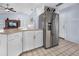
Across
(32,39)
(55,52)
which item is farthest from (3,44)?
(55,52)

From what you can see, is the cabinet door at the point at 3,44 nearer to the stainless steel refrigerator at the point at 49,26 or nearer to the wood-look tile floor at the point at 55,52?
the wood-look tile floor at the point at 55,52

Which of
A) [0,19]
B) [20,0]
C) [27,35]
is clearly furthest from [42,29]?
[20,0]

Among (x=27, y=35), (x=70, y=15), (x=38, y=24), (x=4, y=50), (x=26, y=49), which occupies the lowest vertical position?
(x=26, y=49)

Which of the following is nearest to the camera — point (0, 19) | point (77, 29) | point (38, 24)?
point (0, 19)

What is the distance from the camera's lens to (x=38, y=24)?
3.26 metres

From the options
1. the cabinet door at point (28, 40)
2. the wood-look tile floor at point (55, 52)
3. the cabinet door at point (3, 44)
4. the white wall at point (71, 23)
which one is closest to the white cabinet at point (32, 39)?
the cabinet door at point (28, 40)

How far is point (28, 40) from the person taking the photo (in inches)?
103

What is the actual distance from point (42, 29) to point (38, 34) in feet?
0.79

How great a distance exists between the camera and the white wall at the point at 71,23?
3.81 m

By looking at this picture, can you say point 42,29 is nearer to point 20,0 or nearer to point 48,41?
point 48,41

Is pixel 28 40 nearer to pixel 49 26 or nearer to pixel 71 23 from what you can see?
pixel 49 26

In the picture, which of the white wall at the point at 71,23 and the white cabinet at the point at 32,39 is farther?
the white wall at the point at 71,23

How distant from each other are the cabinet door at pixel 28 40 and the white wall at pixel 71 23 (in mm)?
1931

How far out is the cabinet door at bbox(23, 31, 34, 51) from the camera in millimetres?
2480
